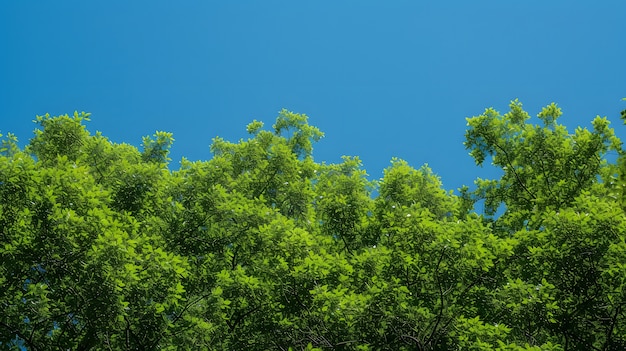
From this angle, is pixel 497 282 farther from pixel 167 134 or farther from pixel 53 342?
pixel 167 134

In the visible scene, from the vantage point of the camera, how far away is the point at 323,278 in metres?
14.7

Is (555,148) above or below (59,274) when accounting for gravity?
above

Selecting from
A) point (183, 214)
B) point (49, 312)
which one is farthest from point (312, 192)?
point (49, 312)

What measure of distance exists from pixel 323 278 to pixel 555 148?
11.1 meters

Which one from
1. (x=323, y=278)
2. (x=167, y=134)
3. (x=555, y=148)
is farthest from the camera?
(x=167, y=134)

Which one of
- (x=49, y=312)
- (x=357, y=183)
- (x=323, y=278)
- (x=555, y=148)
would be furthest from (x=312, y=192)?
(x=49, y=312)

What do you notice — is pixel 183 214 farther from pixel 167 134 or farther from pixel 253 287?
pixel 167 134

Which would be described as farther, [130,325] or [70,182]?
[70,182]

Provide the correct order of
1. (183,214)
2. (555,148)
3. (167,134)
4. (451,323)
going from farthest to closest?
(167,134) < (555,148) < (183,214) < (451,323)

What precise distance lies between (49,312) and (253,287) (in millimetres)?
4589

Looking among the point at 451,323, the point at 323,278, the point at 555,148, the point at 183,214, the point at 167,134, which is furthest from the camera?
the point at 167,134

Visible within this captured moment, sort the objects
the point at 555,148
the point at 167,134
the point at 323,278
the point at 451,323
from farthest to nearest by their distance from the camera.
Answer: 1. the point at 167,134
2. the point at 555,148
3. the point at 323,278
4. the point at 451,323

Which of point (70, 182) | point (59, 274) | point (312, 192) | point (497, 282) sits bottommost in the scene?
point (59, 274)

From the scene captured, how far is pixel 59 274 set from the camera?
46.1ft
